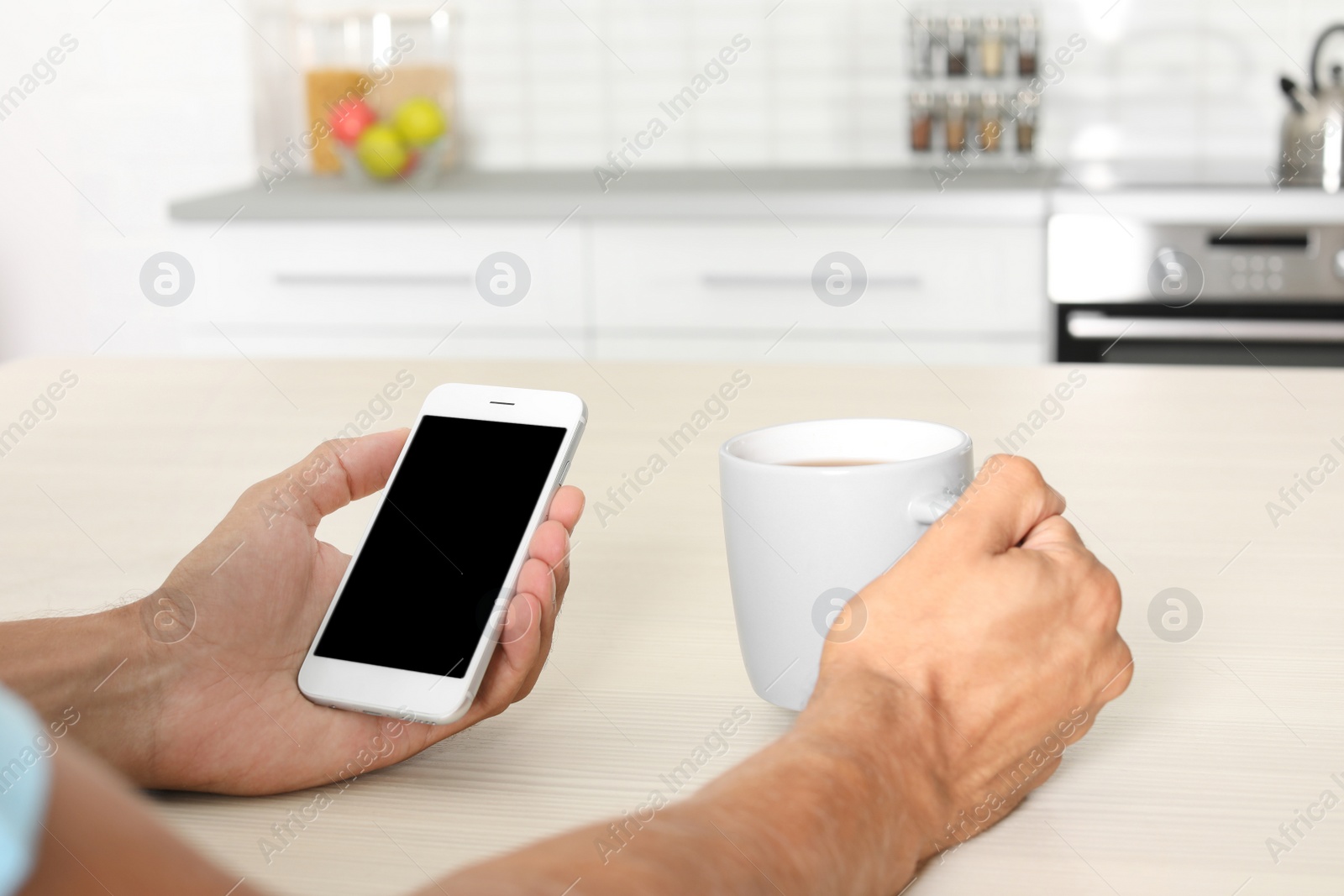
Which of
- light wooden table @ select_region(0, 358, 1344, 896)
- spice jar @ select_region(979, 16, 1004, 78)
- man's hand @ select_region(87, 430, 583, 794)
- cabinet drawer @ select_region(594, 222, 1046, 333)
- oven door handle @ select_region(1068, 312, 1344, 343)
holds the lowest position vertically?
oven door handle @ select_region(1068, 312, 1344, 343)

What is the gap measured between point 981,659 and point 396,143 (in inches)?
87.8

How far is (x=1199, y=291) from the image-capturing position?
213 cm

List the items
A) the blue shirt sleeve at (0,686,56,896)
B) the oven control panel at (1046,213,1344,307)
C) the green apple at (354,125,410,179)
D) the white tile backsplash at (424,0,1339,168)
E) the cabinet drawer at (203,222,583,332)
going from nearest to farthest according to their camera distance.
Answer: the blue shirt sleeve at (0,686,56,896) < the oven control panel at (1046,213,1344,307) < the cabinet drawer at (203,222,583,332) < the green apple at (354,125,410,179) < the white tile backsplash at (424,0,1339,168)

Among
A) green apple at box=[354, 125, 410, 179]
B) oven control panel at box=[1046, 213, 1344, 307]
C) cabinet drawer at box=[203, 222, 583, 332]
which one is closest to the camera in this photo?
oven control panel at box=[1046, 213, 1344, 307]

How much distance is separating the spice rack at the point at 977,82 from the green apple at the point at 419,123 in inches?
37.7

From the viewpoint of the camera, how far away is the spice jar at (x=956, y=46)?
8.32 ft

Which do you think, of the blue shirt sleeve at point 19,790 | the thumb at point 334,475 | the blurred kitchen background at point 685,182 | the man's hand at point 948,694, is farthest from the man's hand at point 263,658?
the blurred kitchen background at point 685,182

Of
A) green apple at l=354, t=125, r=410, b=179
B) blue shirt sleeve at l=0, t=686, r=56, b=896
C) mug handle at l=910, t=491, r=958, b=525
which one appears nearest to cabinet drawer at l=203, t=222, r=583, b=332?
green apple at l=354, t=125, r=410, b=179

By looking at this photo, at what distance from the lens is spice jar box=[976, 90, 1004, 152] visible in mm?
2564

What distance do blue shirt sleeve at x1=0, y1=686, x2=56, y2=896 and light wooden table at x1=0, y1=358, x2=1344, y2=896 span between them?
0.21 metres

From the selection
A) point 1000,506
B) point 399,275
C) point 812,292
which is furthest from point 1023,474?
point 399,275

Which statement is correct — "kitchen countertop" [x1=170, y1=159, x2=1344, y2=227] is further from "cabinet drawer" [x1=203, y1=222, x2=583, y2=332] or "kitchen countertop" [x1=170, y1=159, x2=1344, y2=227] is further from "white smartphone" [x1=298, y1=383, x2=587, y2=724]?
"white smartphone" [x1=298, y1=383, x2=587, y2=724]

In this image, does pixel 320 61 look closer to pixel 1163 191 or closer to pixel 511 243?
pixel 511 243

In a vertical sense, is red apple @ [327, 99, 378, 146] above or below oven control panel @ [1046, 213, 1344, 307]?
above
